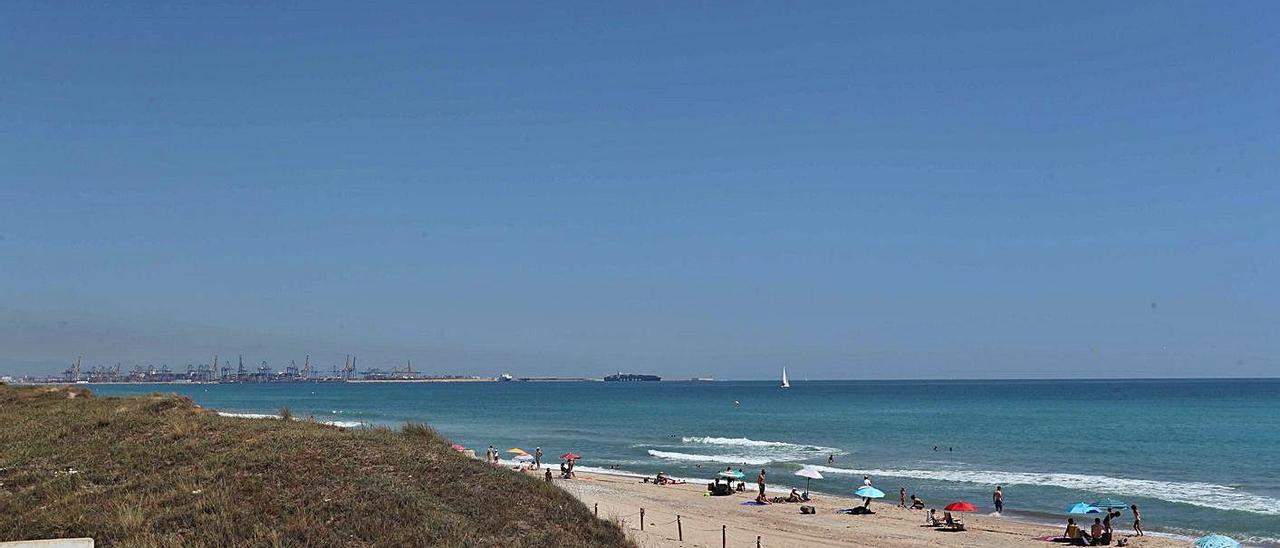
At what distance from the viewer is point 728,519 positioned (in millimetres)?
33594

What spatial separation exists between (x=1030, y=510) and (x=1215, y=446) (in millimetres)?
35907

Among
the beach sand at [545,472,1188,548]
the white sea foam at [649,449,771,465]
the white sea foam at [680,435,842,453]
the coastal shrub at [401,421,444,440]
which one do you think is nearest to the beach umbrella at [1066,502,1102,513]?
the beach sand at [545,472,1188,548]

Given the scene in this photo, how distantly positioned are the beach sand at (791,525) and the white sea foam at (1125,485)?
24.3 feet

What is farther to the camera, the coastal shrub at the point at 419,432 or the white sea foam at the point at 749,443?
the white sea foam at the point at 749,443

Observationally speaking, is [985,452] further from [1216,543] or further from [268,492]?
[268,492]

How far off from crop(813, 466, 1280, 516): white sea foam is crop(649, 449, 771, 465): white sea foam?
5.08 metres

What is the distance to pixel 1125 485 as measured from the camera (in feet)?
143

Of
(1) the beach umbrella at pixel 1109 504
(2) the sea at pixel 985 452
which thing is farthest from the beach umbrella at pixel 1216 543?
(2) the sea at pixel 985 452

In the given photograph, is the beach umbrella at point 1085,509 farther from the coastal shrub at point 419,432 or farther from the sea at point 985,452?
the coastal shrub at point 419,432

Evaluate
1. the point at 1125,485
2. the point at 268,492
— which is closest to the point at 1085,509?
the point at 1125,485

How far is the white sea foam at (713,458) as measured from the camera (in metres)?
55.5

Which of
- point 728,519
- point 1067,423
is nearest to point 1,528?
point 728,519

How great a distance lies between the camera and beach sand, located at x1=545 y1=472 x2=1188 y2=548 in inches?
1150

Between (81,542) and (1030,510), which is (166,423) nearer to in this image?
(81,542)
